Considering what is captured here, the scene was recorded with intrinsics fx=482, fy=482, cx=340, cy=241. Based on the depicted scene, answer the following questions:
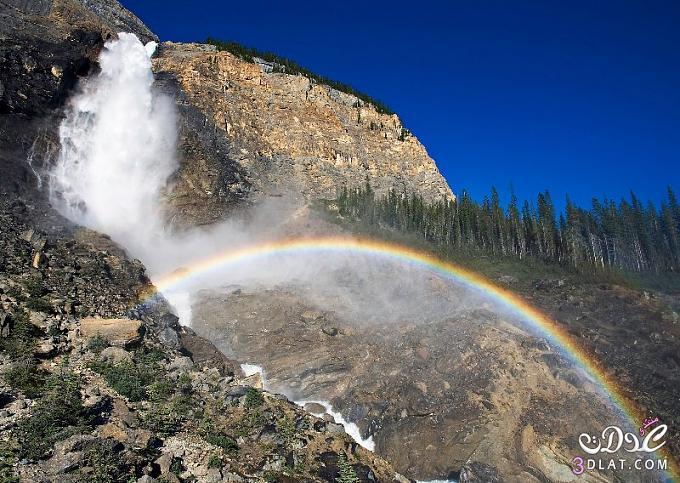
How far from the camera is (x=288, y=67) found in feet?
254

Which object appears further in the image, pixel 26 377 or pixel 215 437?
pixel 215 437

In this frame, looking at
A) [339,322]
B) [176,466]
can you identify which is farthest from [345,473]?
[339,322]

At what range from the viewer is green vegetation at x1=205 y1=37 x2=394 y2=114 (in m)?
75.4

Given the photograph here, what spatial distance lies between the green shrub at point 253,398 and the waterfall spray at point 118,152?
2613 centimetres

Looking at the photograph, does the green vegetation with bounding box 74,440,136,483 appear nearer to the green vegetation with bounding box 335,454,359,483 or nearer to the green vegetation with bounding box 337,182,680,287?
the green vegetation with bounding box 335,454,359,483

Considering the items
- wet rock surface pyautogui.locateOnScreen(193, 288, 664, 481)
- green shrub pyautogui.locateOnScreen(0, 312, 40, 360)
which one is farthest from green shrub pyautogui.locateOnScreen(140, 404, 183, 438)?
wet rock surface pyautogui.locateOnScreen(193, 288, 664, 481)

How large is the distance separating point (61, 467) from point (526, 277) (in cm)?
4542

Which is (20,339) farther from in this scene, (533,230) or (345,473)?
(533,230)

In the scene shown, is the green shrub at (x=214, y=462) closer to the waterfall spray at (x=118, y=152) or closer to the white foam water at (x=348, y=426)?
the white foam water at (x=348, y=426)

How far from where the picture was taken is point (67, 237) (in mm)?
26531

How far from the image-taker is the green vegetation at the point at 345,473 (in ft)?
47.3

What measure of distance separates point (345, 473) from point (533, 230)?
54.0 metres

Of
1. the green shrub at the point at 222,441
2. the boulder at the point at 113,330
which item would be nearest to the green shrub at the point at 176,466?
the green shrub at the point at 222,441

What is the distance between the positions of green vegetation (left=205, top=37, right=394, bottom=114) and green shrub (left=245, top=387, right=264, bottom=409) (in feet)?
213
